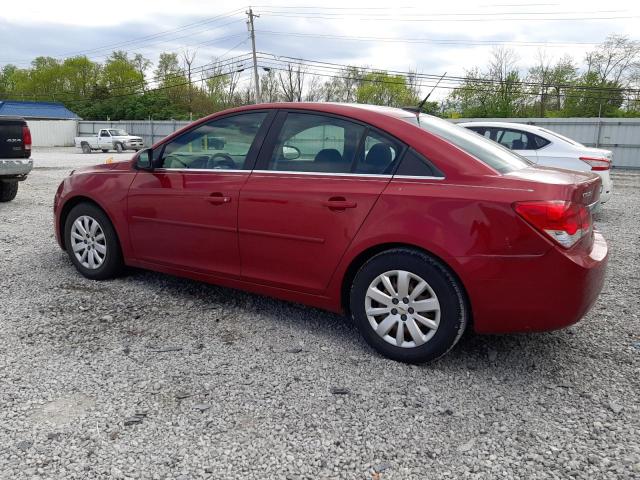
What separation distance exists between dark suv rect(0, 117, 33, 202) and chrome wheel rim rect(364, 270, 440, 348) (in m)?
7.85

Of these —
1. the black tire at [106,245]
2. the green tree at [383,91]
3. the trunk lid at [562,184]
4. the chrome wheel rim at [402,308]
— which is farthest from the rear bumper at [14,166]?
the green tree at [383,91]

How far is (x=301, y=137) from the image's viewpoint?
148 inches

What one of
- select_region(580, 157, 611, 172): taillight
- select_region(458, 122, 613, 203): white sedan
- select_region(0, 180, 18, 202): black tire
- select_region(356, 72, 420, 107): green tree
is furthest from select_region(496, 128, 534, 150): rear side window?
select_region(356, 72, 420, 107): green tree

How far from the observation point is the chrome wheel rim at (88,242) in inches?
187

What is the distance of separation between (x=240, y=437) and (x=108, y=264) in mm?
2756

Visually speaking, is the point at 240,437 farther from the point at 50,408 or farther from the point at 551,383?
the point at 551,383

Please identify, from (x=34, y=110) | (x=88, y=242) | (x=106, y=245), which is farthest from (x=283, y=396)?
(x=34, y=110)

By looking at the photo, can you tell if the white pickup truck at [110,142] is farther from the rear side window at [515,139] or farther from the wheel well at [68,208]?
the wheel well at [68,208]

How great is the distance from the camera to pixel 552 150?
8781mm

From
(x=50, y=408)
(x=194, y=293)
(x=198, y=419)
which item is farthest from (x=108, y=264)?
(x=198, y=419)

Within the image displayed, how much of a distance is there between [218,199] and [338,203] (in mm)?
1019

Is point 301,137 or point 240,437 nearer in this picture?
point 240,437

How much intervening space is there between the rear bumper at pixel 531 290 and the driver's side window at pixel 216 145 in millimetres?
1886

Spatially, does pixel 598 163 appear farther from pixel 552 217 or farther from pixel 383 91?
pixel 383 91
